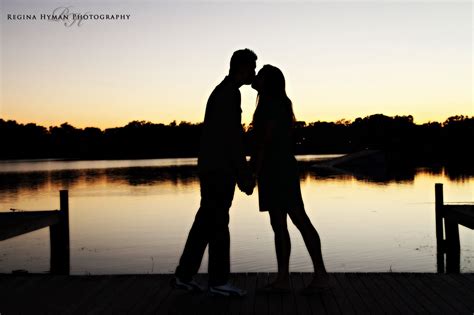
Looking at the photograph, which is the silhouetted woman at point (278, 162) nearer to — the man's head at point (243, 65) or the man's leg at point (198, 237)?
the man's head at point (243, 65)

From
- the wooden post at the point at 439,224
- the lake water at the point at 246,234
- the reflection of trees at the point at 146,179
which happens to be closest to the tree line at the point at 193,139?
the reflection of trees at the point at 146,179

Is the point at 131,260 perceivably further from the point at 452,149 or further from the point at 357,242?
the point at 452,149

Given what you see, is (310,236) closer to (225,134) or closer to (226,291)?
(226,291)

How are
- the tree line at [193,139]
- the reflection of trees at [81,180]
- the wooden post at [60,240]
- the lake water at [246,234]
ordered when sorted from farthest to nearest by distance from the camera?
1. the tree line at [193,139]
2. the reflection of trees at [81,180]
3. the lake water at [246,234]
4. the wooden post at [60,240]

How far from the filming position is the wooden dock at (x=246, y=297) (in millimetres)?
6164

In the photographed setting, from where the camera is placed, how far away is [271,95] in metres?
6.64

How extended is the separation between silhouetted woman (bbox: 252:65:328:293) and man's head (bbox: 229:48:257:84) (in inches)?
5.4

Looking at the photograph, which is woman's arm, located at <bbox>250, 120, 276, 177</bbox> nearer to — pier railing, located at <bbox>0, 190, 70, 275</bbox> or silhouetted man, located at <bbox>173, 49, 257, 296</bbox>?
silhouetted man, located at <bbox>173, 49, 257, 296</bbox>

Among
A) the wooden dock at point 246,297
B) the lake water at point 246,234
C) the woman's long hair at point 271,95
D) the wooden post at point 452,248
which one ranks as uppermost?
the woman's long hair at point 271,95

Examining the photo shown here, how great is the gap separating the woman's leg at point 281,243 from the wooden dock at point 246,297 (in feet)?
0.62

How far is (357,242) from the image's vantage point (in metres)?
20.2

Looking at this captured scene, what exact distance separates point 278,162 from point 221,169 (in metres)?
0.63

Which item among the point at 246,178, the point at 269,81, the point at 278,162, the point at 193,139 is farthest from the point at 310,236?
the point at 193,139

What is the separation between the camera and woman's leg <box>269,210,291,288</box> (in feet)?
22.0
